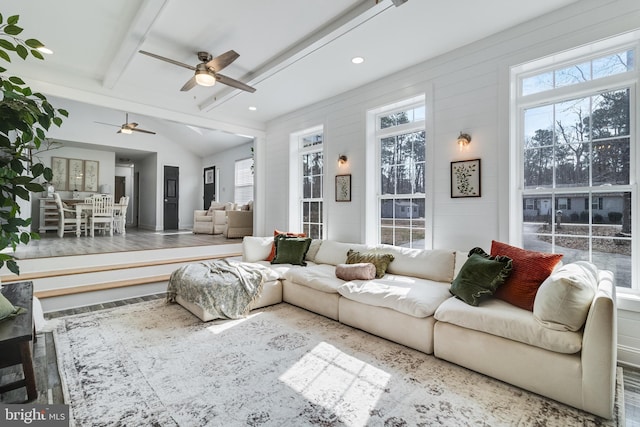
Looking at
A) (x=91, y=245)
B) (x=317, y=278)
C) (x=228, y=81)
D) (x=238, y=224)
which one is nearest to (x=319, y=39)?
(x=228, y=81)

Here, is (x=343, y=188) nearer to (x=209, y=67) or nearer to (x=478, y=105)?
(x=478, y=105)

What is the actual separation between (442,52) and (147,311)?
4.64 m

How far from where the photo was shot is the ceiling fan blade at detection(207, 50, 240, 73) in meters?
3.17

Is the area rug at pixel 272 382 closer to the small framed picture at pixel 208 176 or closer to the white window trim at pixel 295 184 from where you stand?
the white window trim at pixel 295 184

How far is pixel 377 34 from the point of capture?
3.34 meters

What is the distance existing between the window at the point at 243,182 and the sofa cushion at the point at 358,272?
625 centimetres

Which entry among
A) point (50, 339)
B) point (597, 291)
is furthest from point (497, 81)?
point (50, 339)

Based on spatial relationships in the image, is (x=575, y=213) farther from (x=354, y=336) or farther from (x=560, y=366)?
(x=354, y=336)

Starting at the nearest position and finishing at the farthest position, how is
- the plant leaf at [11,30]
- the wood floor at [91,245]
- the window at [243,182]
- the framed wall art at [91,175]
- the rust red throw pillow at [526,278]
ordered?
the plant leaf at [11,30], the rust red throw pillow at [526,278], the wood floor at [91,245], the window at [243,182], the framed wall art at [91,175]

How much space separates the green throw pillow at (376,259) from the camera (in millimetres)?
3587

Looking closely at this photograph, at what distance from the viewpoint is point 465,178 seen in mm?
3582

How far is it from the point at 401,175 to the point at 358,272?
5.57 feet

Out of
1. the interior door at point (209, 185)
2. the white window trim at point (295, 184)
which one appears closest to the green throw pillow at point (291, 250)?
the white window trim at point (295, 184)

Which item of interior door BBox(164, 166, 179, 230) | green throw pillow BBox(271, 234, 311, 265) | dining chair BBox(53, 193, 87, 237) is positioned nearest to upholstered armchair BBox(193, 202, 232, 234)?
interior door BBox(164, 166, 179, 230)
